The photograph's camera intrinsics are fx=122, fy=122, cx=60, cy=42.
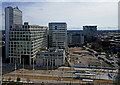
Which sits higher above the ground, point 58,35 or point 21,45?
point 58,35

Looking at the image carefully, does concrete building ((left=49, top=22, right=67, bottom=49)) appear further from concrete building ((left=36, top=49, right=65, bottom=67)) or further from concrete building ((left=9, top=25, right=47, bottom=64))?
concrete building ((left=36, top=49, right=65, bottom=67))

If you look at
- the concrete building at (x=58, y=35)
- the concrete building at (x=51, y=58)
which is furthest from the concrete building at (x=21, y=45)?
the concrete building at (x=58, y=35)

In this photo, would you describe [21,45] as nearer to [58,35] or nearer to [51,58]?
[51,58]

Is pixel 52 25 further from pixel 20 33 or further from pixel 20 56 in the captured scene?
pixel 20 56

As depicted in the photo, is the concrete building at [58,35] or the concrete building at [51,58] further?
the concrete building at [58,35]

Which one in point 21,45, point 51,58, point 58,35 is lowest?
point 51,58

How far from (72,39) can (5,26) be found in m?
12.0

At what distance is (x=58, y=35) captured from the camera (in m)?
10.5

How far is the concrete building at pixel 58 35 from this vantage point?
10336mm

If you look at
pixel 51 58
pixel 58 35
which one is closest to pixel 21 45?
pixel 51 58

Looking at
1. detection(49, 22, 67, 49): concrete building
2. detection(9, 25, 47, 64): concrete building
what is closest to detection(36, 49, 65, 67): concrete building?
detection(9, 25, 47, 64): concrete building

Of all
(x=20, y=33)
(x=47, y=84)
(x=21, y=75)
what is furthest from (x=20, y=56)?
(x=47, y=84)

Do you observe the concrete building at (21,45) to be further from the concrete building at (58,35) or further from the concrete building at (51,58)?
the concrete building at (58,35)

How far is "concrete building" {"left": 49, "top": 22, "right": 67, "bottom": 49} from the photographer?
10.3 metres
